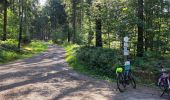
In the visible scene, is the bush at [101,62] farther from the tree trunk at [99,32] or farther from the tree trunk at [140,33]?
the tree trunk at [99,32]

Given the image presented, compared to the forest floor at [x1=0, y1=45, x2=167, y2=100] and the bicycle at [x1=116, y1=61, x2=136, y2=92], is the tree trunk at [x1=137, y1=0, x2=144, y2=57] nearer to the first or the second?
the forest floor at [x1=0, y1=45, x2=167, y2=100]

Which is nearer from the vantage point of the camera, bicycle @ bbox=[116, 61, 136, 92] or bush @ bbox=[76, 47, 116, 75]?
bicycle @ bbox=[116, 61, 136, 92]

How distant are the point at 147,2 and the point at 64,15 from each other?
44877mm

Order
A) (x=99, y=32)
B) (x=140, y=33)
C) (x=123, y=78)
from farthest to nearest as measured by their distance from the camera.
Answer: (x=99, y=32), (x=140, y=33), (x=123, y=78)

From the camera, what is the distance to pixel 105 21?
2139cm

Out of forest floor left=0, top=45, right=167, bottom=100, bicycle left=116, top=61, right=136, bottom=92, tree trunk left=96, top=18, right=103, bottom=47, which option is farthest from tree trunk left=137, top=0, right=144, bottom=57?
bicycle left=116, top=61, right=136, bottom=92

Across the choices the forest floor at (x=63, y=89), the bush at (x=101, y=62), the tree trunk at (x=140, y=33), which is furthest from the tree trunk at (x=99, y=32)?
the forest floor at (x=63, y=89)

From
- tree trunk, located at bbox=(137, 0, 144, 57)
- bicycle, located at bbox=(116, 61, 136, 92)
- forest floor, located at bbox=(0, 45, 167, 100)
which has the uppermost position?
tree trunk, located at bbox=(137, 0, 144, 57)

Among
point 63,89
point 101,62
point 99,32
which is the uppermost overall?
point 99,32

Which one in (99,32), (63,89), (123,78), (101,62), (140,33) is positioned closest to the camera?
(63,89)

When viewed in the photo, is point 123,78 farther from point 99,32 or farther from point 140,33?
point 99,32

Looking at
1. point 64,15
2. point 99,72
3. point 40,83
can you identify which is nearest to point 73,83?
point 40,83

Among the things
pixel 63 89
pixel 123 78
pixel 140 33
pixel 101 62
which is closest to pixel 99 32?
pixel 140 33

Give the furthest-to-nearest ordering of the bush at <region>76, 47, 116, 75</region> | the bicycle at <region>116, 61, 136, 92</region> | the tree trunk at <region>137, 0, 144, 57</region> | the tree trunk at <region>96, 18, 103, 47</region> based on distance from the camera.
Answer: the tree trunk at <region>96, 18, 103, 47</region>
the tree trunk at <region>137, 0, 144, 57</region>
the bush at <region>76, 47, 116, 75</region>
the bicycle at <region>116, 61, 136, 92</region>
